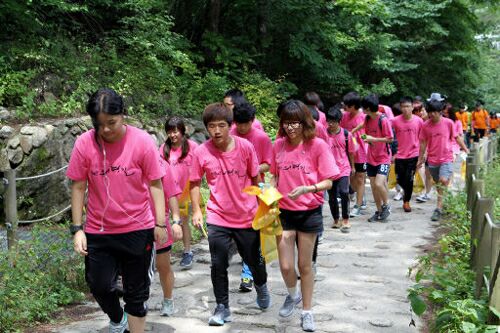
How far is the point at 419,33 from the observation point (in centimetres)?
2055

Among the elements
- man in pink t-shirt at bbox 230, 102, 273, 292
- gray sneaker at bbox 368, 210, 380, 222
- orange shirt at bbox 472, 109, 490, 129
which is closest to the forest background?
orange shirt at bbox 472, 109, 490, 129

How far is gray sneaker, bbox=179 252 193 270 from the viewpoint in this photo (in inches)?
283

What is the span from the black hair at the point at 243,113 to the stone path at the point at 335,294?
5.93ft

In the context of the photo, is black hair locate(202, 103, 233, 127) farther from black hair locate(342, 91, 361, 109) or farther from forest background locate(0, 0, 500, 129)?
forest background locate(0, 0, 500, 129)

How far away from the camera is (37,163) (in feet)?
29.6

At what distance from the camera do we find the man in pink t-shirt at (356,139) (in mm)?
9883

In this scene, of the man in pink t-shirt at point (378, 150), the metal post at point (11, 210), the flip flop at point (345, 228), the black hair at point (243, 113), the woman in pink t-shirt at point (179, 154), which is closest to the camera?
the metal post at point (11, 210)

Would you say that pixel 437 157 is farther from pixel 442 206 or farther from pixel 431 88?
pixel 431 88

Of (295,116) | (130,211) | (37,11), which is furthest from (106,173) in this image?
(37,11)

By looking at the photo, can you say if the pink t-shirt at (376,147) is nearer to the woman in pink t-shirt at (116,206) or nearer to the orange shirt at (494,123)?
the woman in pink t-shirt at (116,206)

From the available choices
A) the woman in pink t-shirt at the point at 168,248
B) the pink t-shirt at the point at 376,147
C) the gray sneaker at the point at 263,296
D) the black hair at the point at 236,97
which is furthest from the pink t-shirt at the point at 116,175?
the pink t-shirt at the point at 376,147

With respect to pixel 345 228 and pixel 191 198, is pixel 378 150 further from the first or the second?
pixel 191 198

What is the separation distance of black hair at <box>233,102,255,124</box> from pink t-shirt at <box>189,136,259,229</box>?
726 mm

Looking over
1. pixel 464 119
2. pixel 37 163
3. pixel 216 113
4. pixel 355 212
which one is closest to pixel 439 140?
pixel 355 212
